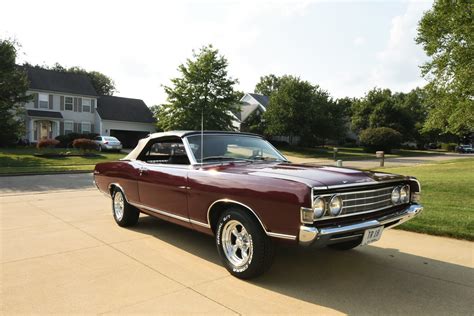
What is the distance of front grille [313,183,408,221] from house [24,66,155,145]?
37251 mm

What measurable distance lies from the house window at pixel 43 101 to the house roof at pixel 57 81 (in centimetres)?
68

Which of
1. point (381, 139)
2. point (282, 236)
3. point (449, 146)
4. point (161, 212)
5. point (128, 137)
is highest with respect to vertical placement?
point (381, 139)

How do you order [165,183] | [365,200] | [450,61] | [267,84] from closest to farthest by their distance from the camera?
[365,200] < [165,183] < [450,61] < [267,84]

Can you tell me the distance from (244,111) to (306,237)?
1854 inches

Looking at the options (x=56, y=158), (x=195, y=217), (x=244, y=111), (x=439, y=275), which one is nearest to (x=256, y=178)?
(x=195, y=217)

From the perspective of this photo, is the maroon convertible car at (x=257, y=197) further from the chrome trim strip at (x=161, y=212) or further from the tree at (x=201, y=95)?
the tree at (x=201, y=95)

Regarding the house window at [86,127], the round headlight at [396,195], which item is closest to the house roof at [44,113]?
the house window at [86,127]

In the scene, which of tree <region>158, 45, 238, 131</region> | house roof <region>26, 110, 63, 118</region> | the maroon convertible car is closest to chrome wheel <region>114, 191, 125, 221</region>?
the maroon convertible car

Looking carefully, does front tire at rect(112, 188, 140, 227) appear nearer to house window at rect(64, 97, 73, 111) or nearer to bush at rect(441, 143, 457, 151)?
house window at rect(64, 97, 73, 111)

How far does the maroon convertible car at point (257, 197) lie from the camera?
3.51 m

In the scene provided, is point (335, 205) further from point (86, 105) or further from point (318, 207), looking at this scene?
point (86, 105)

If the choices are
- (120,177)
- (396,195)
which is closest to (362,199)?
(396,195)

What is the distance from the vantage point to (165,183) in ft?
16.4

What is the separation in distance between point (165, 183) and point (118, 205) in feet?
6.01
